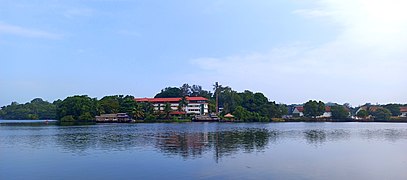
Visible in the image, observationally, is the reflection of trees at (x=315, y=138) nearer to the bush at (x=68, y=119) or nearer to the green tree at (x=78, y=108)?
the green tree at (x=78, y=108)

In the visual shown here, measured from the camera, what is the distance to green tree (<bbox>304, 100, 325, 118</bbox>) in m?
98.2

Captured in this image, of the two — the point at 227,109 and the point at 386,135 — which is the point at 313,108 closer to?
the point at 227,109

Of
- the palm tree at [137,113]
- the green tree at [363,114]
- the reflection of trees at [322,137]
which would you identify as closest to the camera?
the reflection of trees at [322,137]

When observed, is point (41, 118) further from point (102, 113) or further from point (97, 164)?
point (97, 164)

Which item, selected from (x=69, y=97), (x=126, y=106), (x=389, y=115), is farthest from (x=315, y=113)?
(x=69, y=97)

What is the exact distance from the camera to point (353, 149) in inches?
990

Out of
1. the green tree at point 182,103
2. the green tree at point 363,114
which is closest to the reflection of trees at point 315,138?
the green tree at point 182,103

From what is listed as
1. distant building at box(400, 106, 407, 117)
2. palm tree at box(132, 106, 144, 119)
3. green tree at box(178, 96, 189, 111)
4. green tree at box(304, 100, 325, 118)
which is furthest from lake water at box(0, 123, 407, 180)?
distant building at box(400, 106, 407, 117)

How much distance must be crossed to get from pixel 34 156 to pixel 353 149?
799 inches

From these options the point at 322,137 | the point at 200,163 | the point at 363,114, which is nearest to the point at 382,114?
the point at 363,114

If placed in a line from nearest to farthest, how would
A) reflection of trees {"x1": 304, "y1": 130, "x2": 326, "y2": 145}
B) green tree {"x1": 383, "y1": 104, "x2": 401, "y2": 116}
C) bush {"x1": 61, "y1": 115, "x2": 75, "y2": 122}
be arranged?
reflection of trees {"x1": 304, "y1": 130, "x2": 326, "y2": 145} < bush {"x1": 61, "y1": 115, "x2": 75, "y2": 122} < green tree {"x1": 383, "y1": 104, "x2": 401, "y2": 116}

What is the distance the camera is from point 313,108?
98062 mm

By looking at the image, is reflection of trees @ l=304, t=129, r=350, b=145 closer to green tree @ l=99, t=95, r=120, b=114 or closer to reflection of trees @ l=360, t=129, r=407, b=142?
reflection of trees @ l=360, t=129, r=407, b=142

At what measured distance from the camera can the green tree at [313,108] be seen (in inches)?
3866
